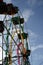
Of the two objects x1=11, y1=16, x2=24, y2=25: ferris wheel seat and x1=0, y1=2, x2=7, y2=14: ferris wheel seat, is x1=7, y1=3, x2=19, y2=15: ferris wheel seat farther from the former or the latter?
x1=11, y1=16, x2=24, y2=25: ferris wheel seat

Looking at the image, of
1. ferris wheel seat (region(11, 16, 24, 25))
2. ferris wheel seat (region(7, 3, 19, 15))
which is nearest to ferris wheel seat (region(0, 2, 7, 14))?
ferris wheel seat (region(7, 3, 19, 15))

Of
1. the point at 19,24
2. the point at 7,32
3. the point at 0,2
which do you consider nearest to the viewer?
the point at 0,2

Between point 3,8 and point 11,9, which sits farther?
point 11,9

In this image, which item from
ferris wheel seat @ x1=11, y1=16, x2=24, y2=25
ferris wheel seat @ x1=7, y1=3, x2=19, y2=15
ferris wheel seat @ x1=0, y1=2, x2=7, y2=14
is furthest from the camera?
ferris wheel seat @ x1=11, y1=16, x2=24, y2=25

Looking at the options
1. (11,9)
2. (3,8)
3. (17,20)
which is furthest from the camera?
(17,20)

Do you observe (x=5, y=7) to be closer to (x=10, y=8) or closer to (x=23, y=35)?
(x=10, y=8)

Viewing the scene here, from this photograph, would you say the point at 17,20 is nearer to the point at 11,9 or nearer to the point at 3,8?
the point at 11,9

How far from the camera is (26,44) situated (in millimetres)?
57312

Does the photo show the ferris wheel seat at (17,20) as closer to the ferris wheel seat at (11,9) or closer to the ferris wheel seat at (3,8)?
the ferris wheel seat at (11,9)

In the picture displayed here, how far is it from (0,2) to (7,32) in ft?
23.3

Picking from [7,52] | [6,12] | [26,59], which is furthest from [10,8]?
[26,59]

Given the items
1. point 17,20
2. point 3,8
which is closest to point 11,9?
point 3,8

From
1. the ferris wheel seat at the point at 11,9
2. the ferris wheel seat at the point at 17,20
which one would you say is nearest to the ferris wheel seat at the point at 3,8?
the ferris wheel seat at the point at 11,9

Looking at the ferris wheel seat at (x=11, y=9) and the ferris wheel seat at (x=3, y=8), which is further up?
the ferris wheel seat at (x=11, y=9)
